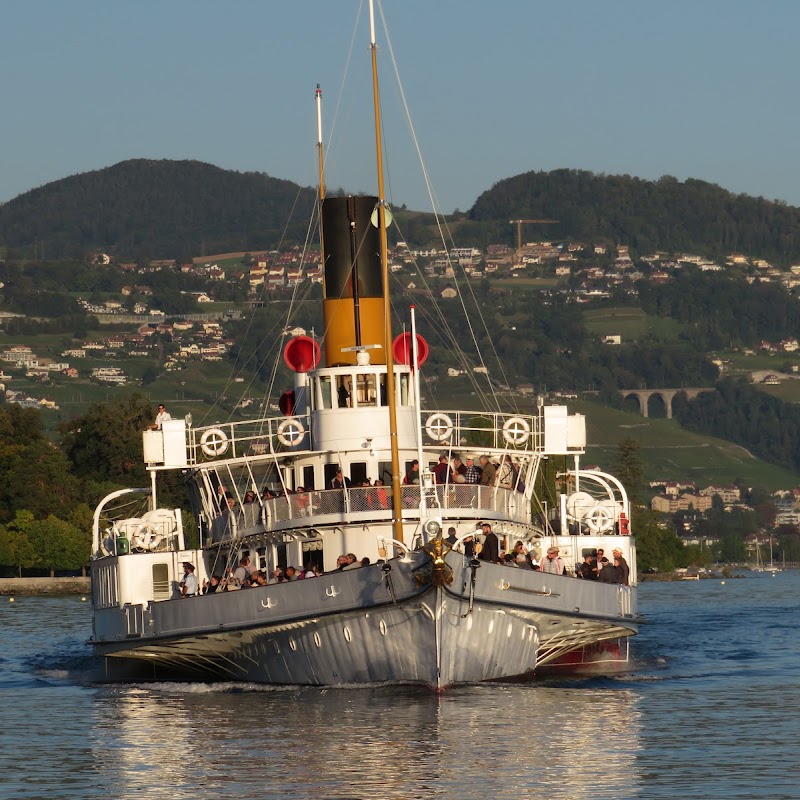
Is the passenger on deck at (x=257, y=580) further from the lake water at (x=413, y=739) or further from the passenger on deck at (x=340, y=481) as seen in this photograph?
the passenger on deck at (x=340, y=481)

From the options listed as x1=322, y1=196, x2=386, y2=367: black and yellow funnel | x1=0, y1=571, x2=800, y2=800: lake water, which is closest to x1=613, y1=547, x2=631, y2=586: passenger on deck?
x1=0, y1=571, x2=800, y2=800: lake water

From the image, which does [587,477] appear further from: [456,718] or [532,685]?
[456,718]

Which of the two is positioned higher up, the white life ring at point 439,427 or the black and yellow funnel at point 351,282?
the black and yellow funnel at point 351,282

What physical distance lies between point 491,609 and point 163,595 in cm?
988

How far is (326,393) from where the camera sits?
4672cm

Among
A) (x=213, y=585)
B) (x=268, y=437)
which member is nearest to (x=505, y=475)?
(x=268, y=437)

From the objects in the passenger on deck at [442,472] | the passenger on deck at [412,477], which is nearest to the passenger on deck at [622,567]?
the passenger on deck at [442,472]

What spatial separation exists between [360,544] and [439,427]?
3507 mm

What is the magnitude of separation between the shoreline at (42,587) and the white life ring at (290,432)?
275 feet

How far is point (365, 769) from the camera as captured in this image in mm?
32438

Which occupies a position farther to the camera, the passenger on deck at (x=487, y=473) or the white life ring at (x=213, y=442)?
the white life ring at (x=213, y=442)

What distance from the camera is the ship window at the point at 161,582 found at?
4766 centimetres

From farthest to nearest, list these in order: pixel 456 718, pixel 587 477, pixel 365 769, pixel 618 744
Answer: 1. pixel 587 477
2. pixel 456 718
3. pixel 618 744
4. pixel 365 769

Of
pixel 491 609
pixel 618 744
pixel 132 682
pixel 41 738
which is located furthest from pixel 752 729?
pixel 132 682
